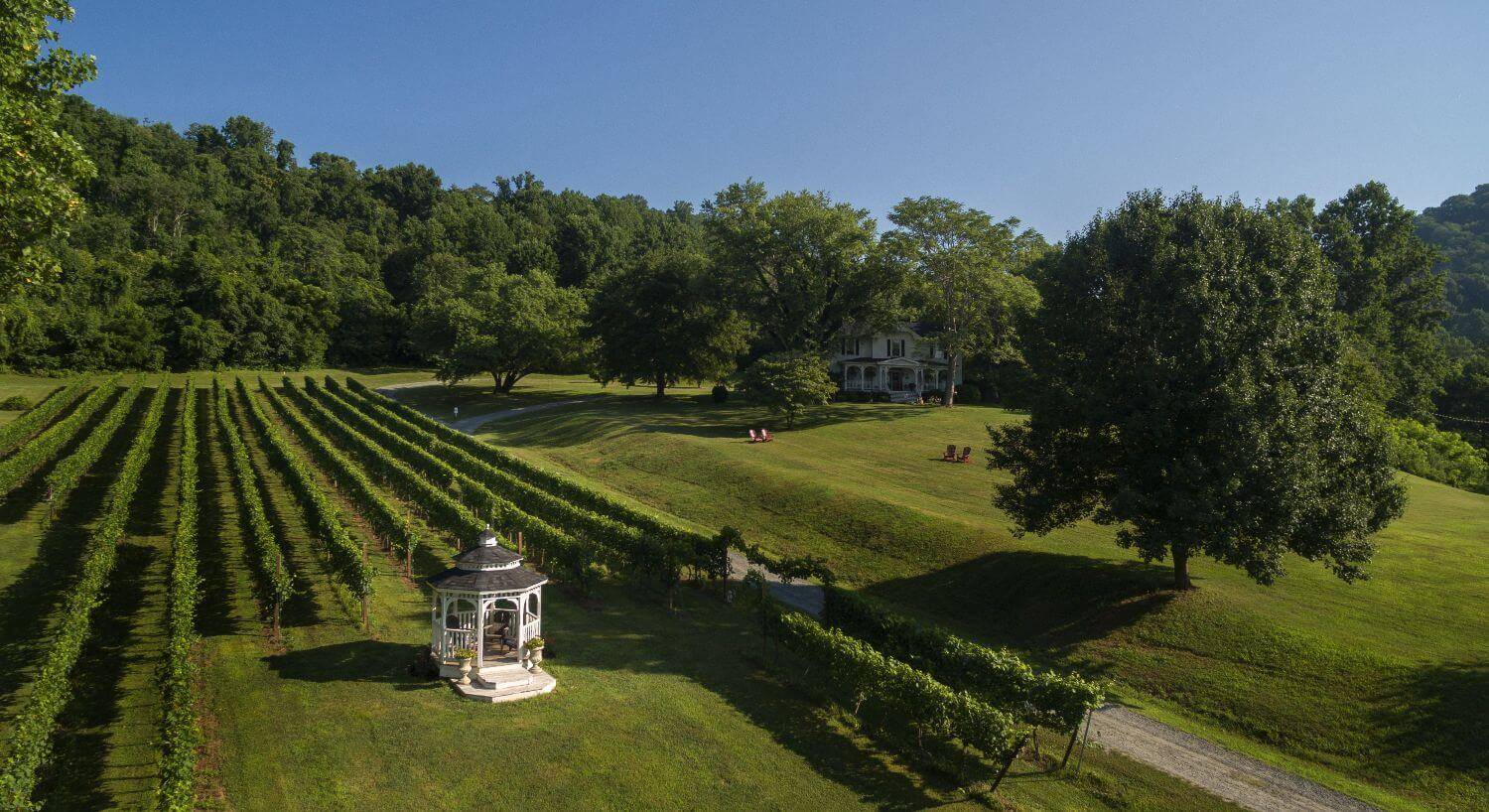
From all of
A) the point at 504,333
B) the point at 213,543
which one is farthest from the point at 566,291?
the point at 213,543

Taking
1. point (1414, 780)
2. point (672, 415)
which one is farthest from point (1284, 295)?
point (672, 415)

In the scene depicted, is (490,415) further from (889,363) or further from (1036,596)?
(1036,596)

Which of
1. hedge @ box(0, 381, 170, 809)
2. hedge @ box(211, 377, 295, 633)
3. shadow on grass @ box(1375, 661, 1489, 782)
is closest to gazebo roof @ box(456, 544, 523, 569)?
hedge @ box(211, 377, 295, 633)

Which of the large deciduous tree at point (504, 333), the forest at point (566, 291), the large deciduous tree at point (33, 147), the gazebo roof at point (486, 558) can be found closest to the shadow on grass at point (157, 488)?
the forest at point (566, 291)

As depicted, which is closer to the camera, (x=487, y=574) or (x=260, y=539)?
(x=487, y=574)

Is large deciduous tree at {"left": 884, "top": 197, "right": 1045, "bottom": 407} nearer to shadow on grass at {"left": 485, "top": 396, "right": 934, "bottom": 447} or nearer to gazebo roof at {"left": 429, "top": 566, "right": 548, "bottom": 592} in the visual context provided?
shadow on grass at {"left": 485, "top": 396, "right": 934, "bottom": 447}

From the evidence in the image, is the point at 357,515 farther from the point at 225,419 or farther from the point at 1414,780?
the point at 1414,780

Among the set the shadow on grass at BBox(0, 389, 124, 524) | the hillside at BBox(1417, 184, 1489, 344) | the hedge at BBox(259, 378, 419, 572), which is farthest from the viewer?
the hillside at BBox(1417, 184, 1489, 344)
